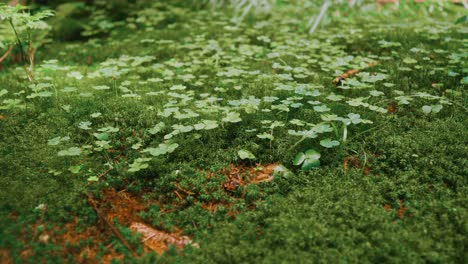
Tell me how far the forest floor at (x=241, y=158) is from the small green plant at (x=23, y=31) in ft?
0.93

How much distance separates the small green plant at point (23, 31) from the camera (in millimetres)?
2747

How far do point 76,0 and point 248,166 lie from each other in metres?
5.09

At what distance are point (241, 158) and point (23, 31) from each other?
12.2 feet

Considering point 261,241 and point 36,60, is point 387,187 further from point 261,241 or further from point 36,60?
point 36,60

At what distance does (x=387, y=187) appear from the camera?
2156 millimetres

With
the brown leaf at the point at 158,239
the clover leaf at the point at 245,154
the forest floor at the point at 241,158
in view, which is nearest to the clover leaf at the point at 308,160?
the forest floor at the point at 241,158

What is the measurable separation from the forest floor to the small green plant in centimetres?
28

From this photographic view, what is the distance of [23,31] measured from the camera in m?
4.38

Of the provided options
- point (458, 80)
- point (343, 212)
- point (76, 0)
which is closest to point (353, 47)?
point (458, 80)

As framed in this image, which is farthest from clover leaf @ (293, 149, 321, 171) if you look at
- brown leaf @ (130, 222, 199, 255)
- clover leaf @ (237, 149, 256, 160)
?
brown leaf @ (130, 222, 199, 255)

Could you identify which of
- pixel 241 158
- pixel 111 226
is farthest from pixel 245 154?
pixel 111 226

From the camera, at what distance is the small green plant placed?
275 cm

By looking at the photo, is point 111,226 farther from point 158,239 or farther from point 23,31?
point 23,31

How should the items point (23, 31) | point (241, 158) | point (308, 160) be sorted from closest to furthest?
point (308, 160), point (241, 158), point (23, 31)
